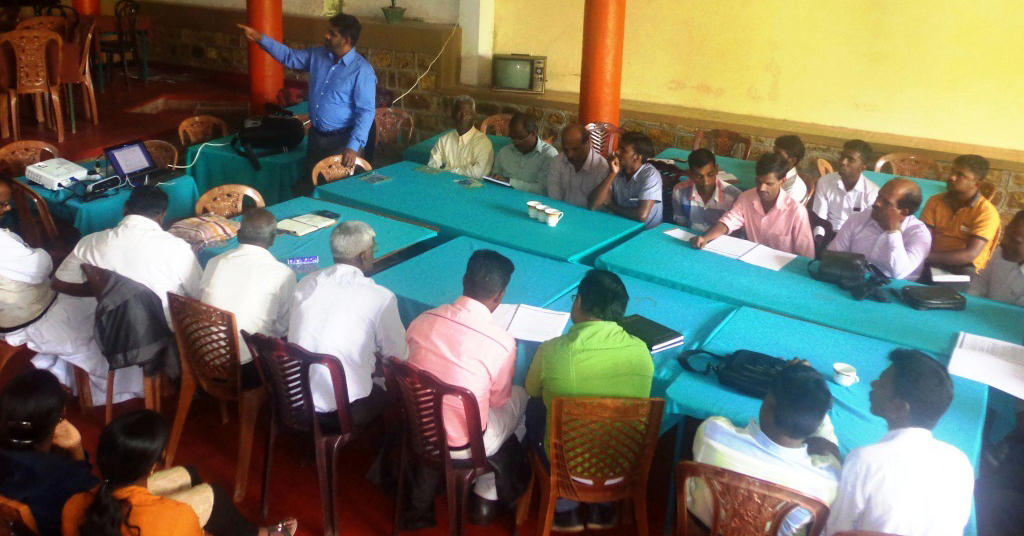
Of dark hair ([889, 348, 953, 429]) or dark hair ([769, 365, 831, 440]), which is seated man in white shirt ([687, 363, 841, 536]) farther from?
dark hair ([889, 348, 953, 429])

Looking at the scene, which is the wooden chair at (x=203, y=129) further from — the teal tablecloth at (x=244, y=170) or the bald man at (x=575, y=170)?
the bald man at (x=575, y=170)

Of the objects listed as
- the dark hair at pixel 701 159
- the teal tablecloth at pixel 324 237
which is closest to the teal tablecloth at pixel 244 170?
the teal tablecloth at pixel 324 237

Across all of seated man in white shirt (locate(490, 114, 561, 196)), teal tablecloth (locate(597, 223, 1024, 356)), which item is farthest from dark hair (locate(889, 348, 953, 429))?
seated man in white shirt (locate(490, 114, 561, 196))

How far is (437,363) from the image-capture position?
111 inches

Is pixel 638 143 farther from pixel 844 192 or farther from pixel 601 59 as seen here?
pixel 601 59

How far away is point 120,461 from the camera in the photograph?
2.10 metres

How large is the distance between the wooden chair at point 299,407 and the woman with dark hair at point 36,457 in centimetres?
72

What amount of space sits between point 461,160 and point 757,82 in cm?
299

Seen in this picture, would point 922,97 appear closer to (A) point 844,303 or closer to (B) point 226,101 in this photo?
(A) point 844,303

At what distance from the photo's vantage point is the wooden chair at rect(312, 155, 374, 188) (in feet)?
17.6

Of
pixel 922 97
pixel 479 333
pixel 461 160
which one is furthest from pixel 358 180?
pixel 922 97

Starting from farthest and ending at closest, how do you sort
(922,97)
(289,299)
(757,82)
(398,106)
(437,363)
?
(398,106), (757,82), (922,97), (289,299), (437,363)

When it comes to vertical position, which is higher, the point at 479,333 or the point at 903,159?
the point at 903,159

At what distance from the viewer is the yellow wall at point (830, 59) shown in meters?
6.42
